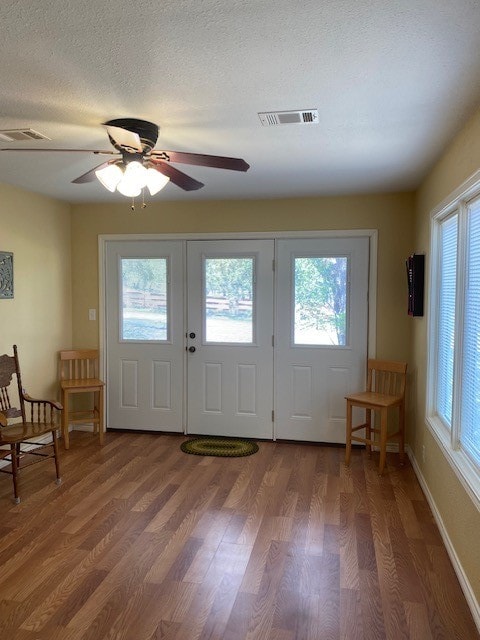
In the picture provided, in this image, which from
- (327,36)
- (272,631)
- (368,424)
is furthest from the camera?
(368,424)

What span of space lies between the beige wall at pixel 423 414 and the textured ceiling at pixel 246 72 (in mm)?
138

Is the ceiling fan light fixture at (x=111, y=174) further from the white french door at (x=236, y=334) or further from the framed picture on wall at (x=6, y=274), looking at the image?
the white french door at (x=236, y=334)

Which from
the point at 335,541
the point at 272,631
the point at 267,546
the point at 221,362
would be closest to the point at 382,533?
the point at 335,541

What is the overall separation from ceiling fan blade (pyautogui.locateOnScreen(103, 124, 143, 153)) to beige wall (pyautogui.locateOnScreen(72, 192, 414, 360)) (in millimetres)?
2325

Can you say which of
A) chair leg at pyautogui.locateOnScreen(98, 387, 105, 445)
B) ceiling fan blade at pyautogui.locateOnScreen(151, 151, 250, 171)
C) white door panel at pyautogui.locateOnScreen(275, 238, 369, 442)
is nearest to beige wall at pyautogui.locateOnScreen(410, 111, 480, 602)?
white door panel at pyautogui.locateOnScreen(275, 238, 369, 442)

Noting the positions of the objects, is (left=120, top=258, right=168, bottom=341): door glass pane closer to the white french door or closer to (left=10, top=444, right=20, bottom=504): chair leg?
the white french door

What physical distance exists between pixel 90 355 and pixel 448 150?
12.2 ft

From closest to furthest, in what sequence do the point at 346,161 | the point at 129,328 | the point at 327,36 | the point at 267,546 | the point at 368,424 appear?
the point at 327,36, the point at 267,546, the point at 346,161, the point at 368,424, the point at 129,328

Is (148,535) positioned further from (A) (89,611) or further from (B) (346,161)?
(B) (346,161)

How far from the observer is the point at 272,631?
6.84ft

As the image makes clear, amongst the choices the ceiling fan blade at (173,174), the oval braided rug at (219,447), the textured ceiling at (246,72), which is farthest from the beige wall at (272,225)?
the ceiling fan blade at (173,174)

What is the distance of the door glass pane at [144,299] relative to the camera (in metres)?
4.86

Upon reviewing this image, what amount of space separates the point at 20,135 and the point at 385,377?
3.48m

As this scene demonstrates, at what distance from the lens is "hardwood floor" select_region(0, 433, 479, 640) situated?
2.13m
